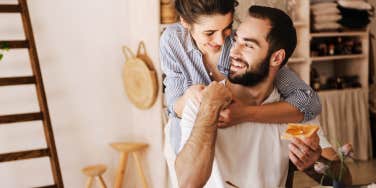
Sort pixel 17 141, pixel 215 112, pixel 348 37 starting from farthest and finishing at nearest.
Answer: pixel 17 141 < pixel 348 37 < pixel 215 112

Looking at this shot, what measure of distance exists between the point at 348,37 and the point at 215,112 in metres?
0.91

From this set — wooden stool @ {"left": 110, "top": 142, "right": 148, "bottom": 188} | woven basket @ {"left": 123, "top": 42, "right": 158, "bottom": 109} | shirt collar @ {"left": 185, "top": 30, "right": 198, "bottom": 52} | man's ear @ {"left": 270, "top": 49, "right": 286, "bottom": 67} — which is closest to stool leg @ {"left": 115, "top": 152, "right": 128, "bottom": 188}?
wooden stool @ {"left": 110, "top": 142, "right": 148, "bottom": 188}

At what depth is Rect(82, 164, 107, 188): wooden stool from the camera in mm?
2494

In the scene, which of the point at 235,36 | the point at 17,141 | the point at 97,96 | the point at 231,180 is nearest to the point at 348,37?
the point at 235,36

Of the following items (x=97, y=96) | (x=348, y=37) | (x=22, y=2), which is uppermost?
(x=22, y=2)

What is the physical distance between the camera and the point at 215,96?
5.31 ft

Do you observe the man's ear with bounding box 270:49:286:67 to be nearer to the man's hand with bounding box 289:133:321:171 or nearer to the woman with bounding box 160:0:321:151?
the woman with bounding box 160:0:321:151

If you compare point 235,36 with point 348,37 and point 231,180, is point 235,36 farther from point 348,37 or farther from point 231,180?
point 348,37

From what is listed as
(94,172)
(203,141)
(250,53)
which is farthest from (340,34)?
(94,172)

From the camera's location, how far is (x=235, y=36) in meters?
1.64

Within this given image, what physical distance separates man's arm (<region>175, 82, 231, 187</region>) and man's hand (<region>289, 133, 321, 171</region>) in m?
0.27

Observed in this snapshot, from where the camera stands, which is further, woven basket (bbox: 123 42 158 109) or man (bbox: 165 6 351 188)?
woven basket (bbox: 123 42 158 109)

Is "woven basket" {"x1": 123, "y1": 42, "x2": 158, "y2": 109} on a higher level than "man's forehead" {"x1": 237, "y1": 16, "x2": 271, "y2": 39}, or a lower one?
lower

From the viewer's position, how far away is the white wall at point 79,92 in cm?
247
